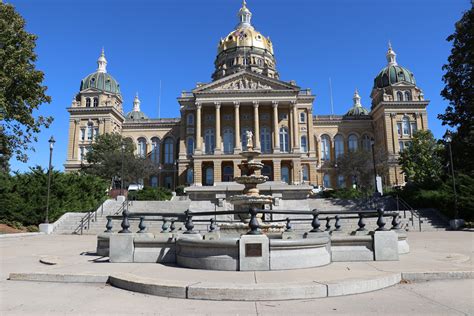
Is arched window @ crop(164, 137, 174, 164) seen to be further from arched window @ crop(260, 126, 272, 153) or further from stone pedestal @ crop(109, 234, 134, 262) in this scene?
stone pedestal @ crop(109, 234, 134, 262)

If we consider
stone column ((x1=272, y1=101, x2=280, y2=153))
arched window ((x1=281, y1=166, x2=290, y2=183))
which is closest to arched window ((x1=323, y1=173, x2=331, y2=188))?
arched window ((x1=281, y1=166, x2=290, y2=183))

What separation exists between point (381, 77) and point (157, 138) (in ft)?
159

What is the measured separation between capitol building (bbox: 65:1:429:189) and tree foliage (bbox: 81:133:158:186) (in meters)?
9.05

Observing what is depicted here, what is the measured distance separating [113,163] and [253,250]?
1918 inches

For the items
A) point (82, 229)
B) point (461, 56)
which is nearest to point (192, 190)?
point (82, 229)

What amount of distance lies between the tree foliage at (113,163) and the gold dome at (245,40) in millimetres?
37967

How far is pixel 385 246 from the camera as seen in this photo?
867cm

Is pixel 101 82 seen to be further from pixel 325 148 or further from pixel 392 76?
pixel 392 76

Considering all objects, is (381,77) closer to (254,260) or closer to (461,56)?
(461,56)

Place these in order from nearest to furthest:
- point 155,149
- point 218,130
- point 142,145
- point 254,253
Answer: point 254,253, point 218,130, point 155,149, point 142,145

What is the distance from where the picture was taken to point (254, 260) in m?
7.23

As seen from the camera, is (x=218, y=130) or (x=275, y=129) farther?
(x=275, y=129)

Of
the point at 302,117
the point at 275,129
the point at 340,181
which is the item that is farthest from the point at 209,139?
the point at 340,181

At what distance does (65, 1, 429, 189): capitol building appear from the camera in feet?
202
